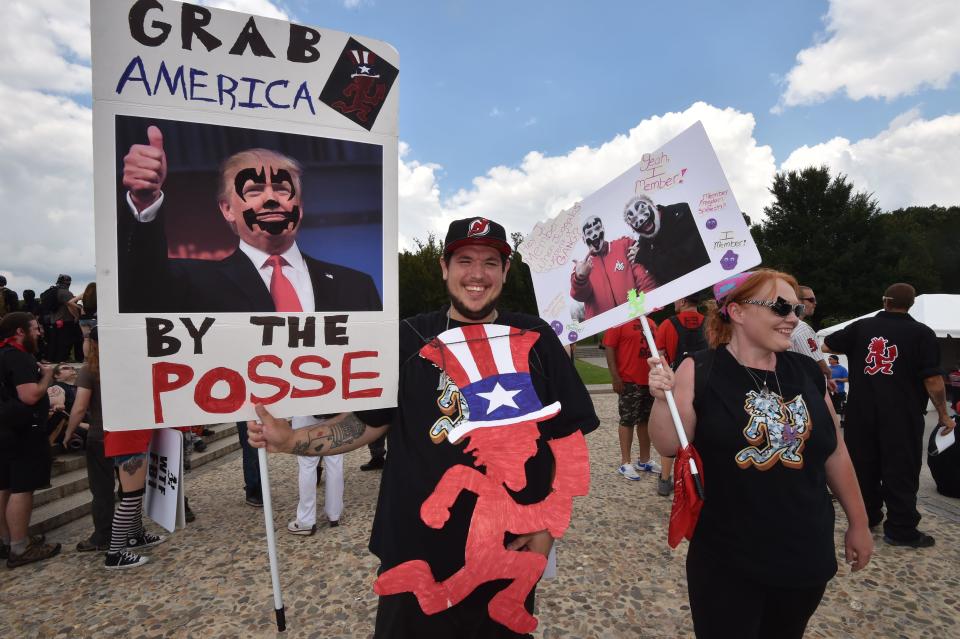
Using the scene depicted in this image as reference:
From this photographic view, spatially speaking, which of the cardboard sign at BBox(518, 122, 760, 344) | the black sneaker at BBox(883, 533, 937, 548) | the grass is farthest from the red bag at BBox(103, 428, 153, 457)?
the grass

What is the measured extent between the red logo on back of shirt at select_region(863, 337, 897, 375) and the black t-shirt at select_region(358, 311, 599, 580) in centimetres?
371

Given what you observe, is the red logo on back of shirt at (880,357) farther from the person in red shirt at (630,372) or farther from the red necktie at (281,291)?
the red necktie at (281,291)

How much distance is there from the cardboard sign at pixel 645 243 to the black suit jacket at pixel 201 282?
1276mm

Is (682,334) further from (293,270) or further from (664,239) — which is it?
(293,270)

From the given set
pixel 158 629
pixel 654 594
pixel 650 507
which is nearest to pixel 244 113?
pixel 158 629

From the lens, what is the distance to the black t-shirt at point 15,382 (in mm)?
3635

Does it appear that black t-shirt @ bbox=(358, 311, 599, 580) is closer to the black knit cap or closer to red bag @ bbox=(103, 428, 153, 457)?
the black knit cap

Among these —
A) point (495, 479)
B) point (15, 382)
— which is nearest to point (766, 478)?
Answer: point (495, 479)

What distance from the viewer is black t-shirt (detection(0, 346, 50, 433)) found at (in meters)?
3.63

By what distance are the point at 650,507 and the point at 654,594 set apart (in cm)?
164

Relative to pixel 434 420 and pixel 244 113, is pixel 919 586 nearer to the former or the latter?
pixel 434 420

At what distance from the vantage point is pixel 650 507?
4812mm

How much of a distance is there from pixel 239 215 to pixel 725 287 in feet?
6.98

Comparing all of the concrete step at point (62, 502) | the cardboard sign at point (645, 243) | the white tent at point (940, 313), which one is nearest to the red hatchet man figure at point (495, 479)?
the cardboard sign at point (645, 243)
